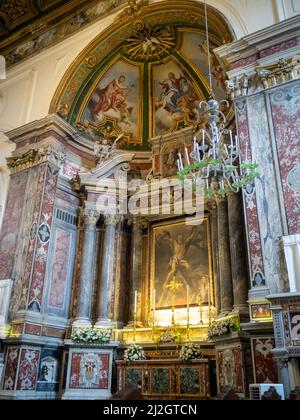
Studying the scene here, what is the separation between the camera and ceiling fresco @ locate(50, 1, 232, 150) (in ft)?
35.1

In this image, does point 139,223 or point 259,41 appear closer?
point 259,41

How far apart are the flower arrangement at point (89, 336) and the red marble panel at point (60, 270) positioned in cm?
99

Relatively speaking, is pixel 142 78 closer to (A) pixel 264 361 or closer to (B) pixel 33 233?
(B) pixel 33 233

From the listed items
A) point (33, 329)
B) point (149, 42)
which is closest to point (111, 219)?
point (33, 329)

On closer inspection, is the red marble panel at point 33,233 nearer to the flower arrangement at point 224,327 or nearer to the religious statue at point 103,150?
the religious statue at point 103,150

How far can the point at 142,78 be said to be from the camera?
1220cm

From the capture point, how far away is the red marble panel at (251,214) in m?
6.73

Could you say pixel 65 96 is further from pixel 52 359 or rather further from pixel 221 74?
pixel 52 359

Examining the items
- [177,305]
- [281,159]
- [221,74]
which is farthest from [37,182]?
[281,159]

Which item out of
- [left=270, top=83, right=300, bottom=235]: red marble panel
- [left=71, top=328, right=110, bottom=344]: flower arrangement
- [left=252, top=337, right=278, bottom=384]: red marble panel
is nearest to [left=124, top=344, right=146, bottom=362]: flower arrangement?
[left=71, top=328, right=110, bottom=344]: flower arrangement

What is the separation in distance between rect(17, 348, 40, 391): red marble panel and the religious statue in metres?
5.12

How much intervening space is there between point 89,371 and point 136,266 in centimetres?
278

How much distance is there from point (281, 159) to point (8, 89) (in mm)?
8852

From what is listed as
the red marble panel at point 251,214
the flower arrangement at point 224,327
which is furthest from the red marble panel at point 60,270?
the red marble panel at point 251,214
